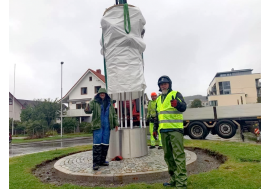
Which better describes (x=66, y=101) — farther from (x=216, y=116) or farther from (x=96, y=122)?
(x=96, y=122)

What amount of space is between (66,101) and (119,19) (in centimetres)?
3117

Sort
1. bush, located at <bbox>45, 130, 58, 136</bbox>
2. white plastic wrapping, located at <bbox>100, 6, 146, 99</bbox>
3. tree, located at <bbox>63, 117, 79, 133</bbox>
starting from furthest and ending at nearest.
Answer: tree, located at <bbox>63, 117, 79, 133</bbox> < bush, located at <bbox>45, 130, 58, 136</bbox> < white plastic wrapping, located at <bbox>100, 6, 146, 99</bbox>

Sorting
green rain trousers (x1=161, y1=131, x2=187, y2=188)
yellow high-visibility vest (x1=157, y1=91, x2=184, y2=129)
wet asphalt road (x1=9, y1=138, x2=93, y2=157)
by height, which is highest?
yellow high-visibility vest (x1=157, y1=91, x2=184, y2=129)

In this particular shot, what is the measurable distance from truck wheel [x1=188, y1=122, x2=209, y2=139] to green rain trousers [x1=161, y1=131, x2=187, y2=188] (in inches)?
337

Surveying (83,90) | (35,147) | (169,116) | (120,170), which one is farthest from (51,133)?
(169,116)

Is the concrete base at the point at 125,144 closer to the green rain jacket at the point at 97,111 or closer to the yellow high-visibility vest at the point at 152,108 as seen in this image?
the green rain jacket at the point at 97,111

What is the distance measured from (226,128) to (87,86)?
84.2ft

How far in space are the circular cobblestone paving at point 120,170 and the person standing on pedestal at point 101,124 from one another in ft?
0.96

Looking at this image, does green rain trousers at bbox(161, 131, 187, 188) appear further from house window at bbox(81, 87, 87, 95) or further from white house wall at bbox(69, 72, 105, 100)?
house window at bbox(81, 87, 87, 95)

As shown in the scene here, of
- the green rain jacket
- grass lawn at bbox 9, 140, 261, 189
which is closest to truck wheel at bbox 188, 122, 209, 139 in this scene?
grass lawn at bbox 9, 140, 261, 189

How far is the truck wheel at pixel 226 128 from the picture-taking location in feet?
36.3

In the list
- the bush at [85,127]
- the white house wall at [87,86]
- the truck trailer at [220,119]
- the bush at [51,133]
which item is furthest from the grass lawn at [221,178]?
the white house wall at [87,86]

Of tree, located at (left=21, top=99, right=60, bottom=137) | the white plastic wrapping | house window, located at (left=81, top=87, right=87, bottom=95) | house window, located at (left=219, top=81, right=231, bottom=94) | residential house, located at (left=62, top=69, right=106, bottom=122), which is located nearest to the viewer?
the white plastic wrapping

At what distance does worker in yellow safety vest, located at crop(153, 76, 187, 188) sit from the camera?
3445mm
